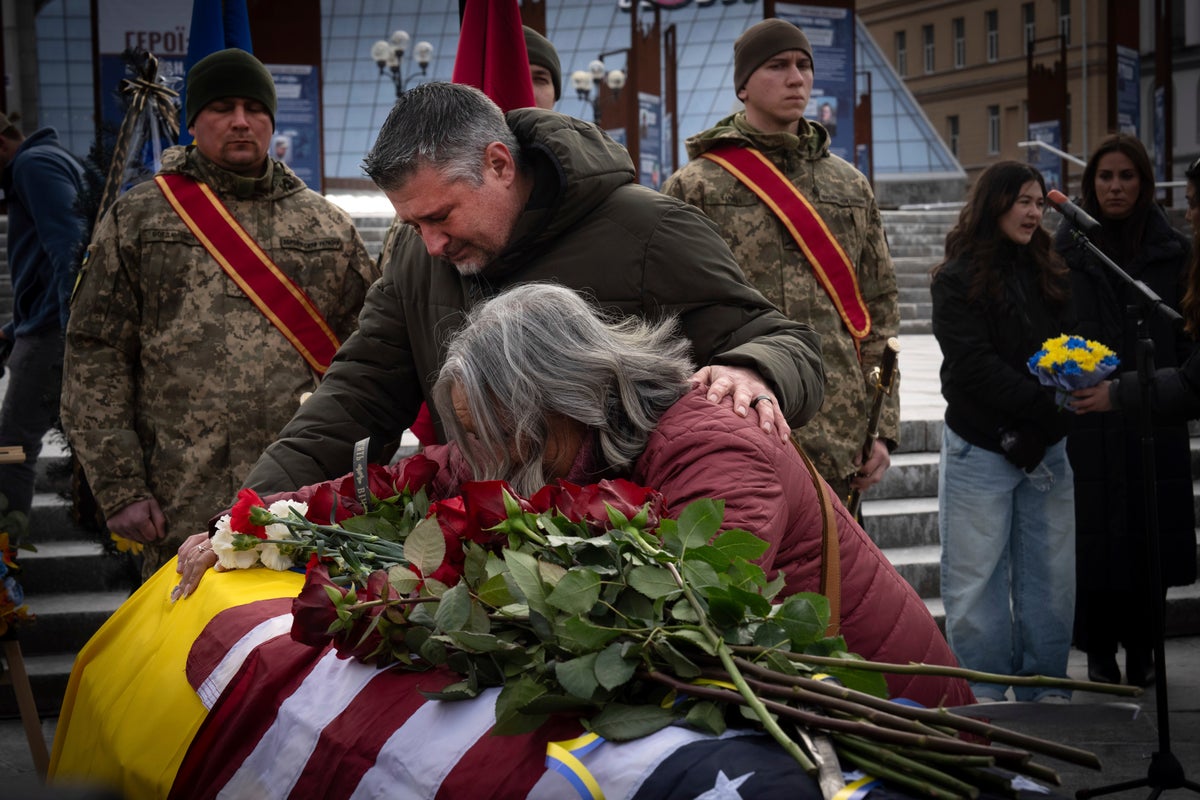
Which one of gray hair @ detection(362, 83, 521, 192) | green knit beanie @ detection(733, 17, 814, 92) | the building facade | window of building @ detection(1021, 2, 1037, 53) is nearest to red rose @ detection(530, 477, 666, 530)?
gray hair @ detection(362, 83, 521, 192)

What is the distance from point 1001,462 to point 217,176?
283cm

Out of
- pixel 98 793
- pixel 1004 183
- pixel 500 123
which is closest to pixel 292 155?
pixel 1004 183

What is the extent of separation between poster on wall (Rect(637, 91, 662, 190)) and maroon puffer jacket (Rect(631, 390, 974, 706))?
22042 mm

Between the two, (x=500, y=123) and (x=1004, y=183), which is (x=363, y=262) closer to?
(x=500, y=123)

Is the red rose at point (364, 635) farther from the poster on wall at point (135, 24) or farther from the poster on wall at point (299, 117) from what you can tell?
the poster on wall at point (135, 24)

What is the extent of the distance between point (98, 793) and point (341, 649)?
103 centimetres

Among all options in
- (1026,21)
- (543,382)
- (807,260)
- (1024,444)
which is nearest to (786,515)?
(543,382)

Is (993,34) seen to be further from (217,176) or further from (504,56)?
(504,56)

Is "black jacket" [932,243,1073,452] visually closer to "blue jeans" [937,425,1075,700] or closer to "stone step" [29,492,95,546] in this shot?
"blue jeans" [937,425,1075,700]

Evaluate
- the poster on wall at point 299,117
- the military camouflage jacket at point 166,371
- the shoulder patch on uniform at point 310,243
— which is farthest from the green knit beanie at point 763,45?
the poster on wall at point 299,117

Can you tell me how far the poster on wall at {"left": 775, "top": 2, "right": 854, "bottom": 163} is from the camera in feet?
65.9

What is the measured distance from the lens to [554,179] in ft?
9.20

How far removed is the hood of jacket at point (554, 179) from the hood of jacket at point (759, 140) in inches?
70.6

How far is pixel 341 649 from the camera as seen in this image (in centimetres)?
180
